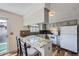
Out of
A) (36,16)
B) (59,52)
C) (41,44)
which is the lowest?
(59,52)

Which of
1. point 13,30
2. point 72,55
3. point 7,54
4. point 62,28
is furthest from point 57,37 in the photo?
point 7,54

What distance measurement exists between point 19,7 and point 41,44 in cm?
69

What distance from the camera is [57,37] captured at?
1.69 meters

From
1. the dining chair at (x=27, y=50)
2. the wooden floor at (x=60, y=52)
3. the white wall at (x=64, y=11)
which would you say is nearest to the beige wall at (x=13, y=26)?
the dining chair at (x=27, y=50)

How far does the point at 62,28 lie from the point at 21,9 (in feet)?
2.38

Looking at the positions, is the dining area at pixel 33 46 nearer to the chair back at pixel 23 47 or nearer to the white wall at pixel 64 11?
the chair back at pixel 23 47

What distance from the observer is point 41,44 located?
167 centimetres

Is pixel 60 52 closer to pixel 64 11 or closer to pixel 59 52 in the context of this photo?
pixel 59 52

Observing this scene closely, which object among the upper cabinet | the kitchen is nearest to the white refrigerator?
the kitchen

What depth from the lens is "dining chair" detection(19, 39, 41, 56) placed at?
5.62 ft

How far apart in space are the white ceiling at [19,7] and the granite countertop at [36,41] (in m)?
0.42

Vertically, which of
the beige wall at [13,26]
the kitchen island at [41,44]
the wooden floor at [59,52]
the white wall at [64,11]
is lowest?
the wooden floor at [59,52]

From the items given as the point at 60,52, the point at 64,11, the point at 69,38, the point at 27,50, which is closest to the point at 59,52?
the point at 60,52

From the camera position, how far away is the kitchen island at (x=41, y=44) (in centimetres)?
167
